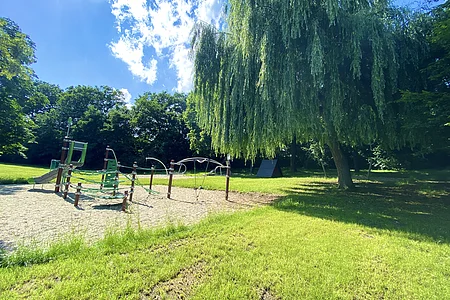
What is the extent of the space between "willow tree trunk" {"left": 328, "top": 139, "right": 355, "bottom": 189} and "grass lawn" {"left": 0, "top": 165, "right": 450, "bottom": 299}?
15.9 ft

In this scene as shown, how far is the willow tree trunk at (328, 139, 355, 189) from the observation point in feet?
28.5

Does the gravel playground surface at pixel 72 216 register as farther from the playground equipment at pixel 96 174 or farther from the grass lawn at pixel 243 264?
the grass lawn at pixel 243 264

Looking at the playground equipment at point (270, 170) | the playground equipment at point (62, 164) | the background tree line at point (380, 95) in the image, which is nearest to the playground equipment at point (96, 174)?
the playground equipment at point (62, 164)

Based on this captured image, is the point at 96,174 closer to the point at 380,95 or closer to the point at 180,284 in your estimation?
the point at 180,284

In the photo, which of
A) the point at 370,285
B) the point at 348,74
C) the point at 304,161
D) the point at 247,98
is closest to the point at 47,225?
the point at 370,285

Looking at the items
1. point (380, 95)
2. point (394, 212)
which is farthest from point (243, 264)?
point (380, 95)

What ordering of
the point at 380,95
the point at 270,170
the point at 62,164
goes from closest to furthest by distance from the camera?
the point at 380,95
the point at 62,164
the point at 270,170

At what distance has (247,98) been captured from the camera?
7.01 m

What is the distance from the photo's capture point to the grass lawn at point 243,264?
2.00 m

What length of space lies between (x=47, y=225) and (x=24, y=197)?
3.63 metres

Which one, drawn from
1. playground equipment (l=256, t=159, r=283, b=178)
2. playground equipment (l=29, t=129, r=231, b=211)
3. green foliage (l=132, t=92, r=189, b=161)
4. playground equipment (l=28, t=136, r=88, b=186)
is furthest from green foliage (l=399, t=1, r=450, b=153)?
green foliage (l=132, t=92, r=189, b=161)

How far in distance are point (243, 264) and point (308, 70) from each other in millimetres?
5574

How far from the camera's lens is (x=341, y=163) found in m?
9.02

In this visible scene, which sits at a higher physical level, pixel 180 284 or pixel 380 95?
pixel 380 95
